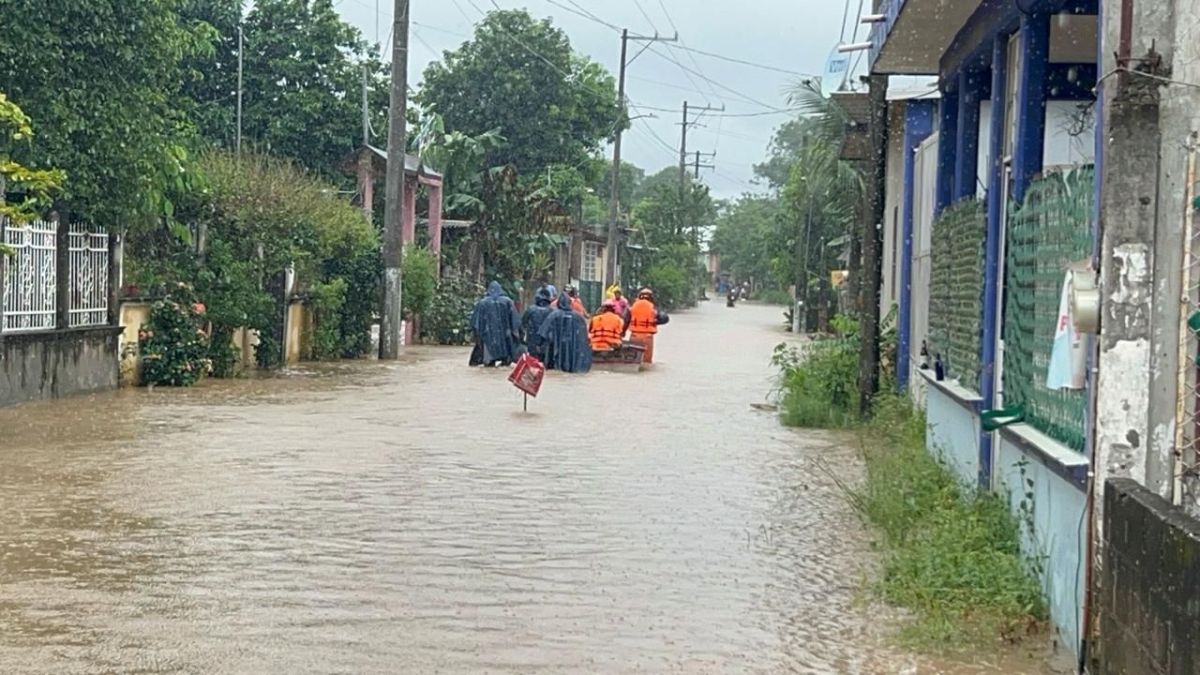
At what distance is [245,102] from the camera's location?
118 feet

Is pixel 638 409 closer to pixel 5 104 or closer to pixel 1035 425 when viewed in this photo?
pixel 5 104

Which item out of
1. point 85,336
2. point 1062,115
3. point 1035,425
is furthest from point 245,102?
point 1035,425

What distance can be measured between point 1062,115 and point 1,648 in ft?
23.5

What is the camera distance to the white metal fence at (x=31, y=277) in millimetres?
16875

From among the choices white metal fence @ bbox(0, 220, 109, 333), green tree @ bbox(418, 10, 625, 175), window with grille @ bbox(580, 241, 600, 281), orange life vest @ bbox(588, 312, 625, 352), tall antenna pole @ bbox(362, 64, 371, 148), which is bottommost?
orange life vest @ bbox(588, 312, 625, 352)

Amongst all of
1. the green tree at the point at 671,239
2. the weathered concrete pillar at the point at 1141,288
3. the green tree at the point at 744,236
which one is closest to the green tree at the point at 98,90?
the weathered concrete pillar at the point at 1141,288

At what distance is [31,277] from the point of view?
17484 mm

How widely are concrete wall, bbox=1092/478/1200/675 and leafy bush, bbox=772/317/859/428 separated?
11.7m

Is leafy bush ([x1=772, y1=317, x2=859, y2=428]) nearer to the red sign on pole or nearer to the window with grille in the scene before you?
the red sign on pole

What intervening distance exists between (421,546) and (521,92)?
45.2m

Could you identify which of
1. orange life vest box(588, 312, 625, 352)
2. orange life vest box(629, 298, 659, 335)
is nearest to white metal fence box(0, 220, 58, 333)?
orange life vest box(588, 312, 625, 352)

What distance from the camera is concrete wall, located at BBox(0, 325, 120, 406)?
1683 centimetres

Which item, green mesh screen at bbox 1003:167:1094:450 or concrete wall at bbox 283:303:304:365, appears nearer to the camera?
green mesh screen at bbox 1003:167:1094:450

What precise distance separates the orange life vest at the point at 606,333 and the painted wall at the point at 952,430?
573 inches
